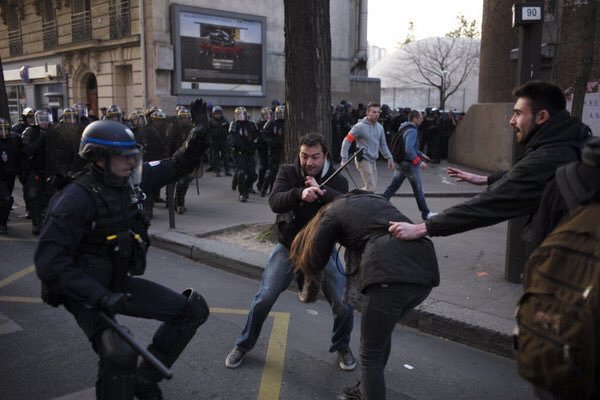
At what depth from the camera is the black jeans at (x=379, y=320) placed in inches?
114

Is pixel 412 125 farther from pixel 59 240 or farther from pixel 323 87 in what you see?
pixel 59 240

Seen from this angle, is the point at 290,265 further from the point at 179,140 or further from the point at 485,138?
the point at 485,138

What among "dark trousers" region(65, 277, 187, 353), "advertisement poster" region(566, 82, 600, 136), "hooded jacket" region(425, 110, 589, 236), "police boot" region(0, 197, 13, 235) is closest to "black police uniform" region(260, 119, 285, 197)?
"police boot" region(0, 197, 13, 235)

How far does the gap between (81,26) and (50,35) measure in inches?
126

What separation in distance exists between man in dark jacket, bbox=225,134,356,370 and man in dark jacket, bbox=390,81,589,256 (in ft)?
3.72

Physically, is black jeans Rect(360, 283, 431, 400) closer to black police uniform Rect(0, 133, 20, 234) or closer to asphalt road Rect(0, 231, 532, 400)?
asphalt road Rect(0, 231, 532, 400)

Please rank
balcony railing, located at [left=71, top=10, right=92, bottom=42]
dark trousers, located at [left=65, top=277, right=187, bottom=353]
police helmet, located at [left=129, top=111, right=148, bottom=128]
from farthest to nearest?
balcony railing, located at [left=71, top=10, right=92, bottom=42]
police helmet, located at [left=129, top=111, right=148, bottom=128]
dark trousers, located at [left=65, top=277, right=187, bottom=353]

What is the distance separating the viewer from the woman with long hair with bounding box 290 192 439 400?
2.88 meters

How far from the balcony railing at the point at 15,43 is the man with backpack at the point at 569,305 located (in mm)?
29172

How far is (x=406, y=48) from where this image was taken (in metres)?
37.3

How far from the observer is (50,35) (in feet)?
78.3

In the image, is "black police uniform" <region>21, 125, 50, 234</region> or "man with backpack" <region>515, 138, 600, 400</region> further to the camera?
"black police uniform" <region>21, 125, 50, 234</region>

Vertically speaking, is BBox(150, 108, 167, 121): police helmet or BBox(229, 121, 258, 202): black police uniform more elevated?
BBox(150, 108, 167, 121): police helmet

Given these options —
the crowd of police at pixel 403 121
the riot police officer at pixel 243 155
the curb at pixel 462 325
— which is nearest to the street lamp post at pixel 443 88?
the crowd of police at pixel 403 121
